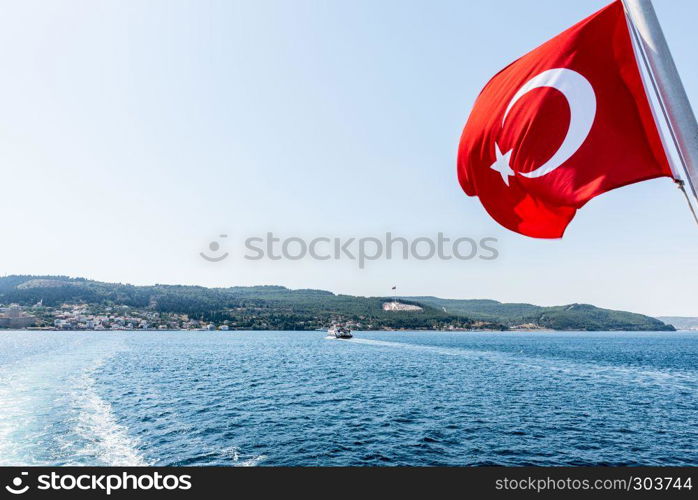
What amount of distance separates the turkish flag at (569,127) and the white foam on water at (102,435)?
20.0 m

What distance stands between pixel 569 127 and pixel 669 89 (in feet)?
3.86

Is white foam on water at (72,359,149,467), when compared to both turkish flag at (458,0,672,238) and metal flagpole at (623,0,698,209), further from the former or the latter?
metal flagpole at (623,0,698,209)

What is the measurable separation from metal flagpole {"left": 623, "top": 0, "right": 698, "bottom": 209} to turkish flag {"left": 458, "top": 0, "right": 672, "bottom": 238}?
1.81 ft

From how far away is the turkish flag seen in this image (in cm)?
461

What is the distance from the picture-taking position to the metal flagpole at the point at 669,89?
3.68m

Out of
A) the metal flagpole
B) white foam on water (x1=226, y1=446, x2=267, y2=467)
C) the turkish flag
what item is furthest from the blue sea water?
the metal flagpole

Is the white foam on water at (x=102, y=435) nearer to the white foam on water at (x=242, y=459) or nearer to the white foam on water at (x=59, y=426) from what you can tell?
the white foam on water at (x=59, y=426)

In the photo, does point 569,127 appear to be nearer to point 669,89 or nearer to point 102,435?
point 669,89

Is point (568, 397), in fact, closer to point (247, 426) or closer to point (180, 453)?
point (247, 426)

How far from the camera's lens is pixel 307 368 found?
187ft

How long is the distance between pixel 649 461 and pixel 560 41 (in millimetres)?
23130

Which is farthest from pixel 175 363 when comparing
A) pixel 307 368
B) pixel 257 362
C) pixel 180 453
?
pixel 180 453

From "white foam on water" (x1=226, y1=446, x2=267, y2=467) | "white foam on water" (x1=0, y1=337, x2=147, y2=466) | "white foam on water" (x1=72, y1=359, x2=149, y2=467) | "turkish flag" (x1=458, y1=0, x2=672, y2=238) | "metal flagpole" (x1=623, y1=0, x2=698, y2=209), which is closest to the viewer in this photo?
"metal flagpole" (x1=623, y1=0, x2=698, y2=209)

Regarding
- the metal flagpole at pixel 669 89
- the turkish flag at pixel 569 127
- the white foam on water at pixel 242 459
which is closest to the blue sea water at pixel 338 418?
the white foam on water at pixel 242 459
